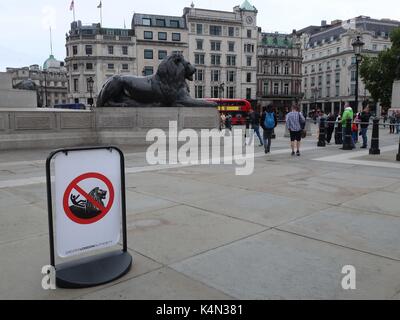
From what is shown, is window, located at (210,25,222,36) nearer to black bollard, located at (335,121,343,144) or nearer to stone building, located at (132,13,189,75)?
stone building, located at (132,13,189,75)

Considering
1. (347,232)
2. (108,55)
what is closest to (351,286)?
(347,232)

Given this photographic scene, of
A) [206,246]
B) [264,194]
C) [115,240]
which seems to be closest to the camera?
[115,240]

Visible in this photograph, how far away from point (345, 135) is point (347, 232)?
10.5 meters

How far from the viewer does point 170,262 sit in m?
3.57

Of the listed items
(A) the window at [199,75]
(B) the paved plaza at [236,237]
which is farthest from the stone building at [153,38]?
(B) the paved plaza at [236,237]

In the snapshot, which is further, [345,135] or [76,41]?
[76,41]

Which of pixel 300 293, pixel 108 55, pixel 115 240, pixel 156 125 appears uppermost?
pixel 108 55

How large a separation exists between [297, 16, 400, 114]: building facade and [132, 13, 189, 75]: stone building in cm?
3466

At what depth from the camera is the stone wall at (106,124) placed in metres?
13.8

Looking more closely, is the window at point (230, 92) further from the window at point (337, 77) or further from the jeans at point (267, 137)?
the jeans at point (267, 137)

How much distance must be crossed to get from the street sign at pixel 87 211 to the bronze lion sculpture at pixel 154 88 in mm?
11235

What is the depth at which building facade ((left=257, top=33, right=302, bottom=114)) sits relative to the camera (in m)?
90.6
